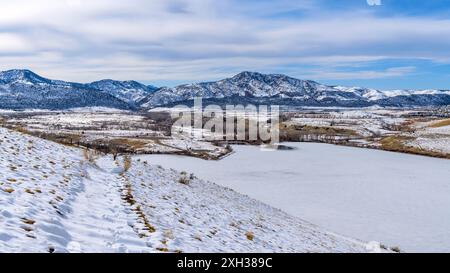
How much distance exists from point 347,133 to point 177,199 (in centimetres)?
17770

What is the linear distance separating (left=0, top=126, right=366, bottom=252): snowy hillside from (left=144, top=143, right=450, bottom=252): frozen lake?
1187 cm

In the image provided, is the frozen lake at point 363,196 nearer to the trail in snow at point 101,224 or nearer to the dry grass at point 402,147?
the trail in snow at point 101,224

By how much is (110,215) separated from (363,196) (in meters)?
40.0

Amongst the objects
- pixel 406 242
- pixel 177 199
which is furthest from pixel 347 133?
pixel 177 199

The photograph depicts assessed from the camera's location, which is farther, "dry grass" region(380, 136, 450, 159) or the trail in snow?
"dry grass" region(380, 136, 450, 159)

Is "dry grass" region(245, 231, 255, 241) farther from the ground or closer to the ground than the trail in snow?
closer to the ground

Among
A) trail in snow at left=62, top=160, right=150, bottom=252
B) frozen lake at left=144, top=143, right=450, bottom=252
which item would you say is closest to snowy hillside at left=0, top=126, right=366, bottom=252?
trail in snow at left=62, top=160, right=150, bottom=252

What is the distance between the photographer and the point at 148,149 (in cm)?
11962

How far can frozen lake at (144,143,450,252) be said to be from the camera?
30609 millimetres

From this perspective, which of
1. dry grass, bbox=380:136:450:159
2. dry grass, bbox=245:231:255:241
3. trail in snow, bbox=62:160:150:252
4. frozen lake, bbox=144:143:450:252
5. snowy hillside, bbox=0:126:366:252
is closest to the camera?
trail in snow, bbox=62:160:150:252

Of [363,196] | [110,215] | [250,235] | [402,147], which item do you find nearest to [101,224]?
[110,215]

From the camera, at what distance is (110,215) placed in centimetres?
1245

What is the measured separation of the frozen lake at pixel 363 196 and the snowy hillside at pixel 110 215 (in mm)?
11874

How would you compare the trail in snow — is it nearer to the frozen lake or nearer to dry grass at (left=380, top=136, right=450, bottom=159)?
the frozen lake
